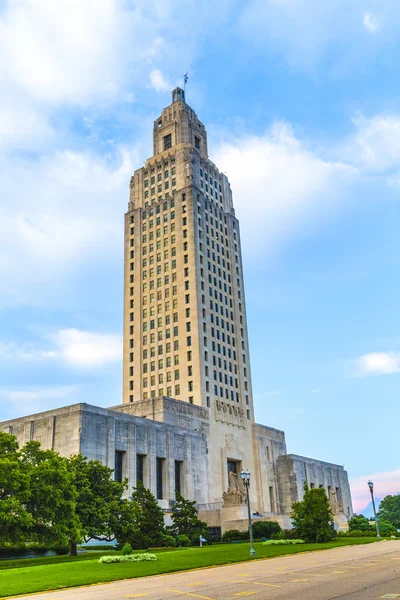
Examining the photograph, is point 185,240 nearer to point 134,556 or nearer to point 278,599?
point 134,556

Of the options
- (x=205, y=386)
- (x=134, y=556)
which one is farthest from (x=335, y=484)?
(x=134, y=556)

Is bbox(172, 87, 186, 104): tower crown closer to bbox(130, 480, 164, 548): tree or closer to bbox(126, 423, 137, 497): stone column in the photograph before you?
bbox(126, 423, 137, 497): stone column

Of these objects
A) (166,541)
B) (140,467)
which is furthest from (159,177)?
Answer: (166,541)

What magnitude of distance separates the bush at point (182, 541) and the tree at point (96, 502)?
254 inches

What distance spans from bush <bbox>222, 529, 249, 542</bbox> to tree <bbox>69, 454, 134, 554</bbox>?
15099mm

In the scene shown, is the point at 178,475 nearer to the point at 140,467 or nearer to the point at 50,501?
the point at 140,467

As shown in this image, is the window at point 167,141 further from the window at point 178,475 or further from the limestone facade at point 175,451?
the window at point 178,475

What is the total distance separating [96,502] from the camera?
160 feet

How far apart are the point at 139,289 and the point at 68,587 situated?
274 ft

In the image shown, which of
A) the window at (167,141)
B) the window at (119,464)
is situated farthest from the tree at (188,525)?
the window at (167,141)

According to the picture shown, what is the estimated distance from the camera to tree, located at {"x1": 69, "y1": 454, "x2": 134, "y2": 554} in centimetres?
4762

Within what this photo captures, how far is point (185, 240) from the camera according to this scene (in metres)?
101

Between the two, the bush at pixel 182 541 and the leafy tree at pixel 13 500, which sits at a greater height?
the leafy tree at pixel 13 500

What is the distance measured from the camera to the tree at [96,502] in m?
47.6
